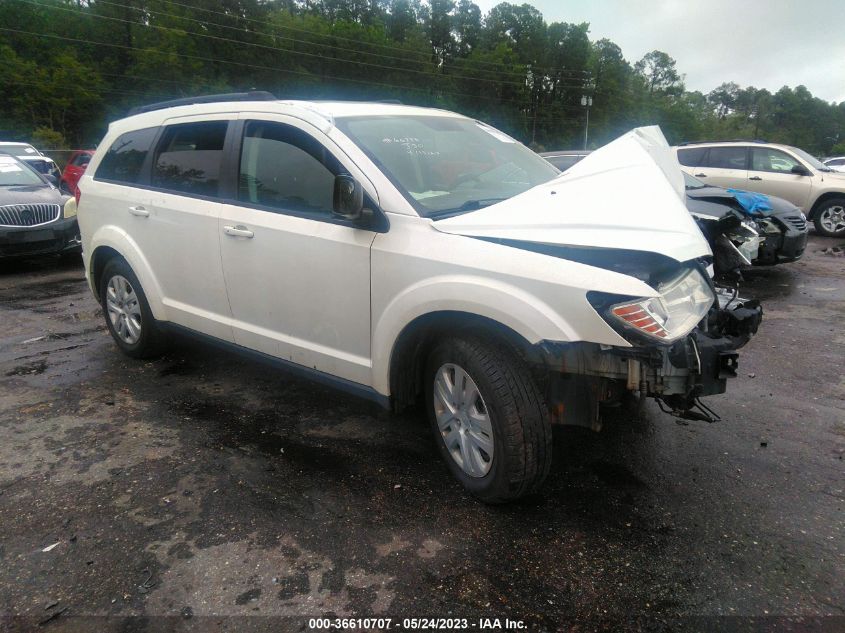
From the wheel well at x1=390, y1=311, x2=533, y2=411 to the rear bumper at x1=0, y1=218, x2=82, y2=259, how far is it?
7371 mm

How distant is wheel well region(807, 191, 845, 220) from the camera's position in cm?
1111

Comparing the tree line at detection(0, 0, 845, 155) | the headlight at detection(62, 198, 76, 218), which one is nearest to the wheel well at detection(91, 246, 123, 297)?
the headlight at detection(62, 198, 76, 218)

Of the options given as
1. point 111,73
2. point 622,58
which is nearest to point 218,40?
point 111,73

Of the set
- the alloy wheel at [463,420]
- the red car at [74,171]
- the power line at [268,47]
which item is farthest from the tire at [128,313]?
the power line at [268,47]

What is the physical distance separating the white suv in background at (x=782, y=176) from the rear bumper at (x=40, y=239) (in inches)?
426

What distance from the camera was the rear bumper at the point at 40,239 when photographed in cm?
848

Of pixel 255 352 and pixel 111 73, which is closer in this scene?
pixel 255 352

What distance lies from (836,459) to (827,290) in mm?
4906

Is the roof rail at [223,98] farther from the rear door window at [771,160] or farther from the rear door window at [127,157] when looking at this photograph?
the rear door window at [771,160]

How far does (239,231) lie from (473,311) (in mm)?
1729

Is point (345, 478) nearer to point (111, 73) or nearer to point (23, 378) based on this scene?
point (23, 378)

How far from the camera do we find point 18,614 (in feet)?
7.63

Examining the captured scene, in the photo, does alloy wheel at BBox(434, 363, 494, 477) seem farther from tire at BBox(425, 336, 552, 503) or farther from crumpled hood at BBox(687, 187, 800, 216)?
crumpled hood at BBox(687, 187, 800, 216)

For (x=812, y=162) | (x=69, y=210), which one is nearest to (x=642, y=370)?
(x=69, y=210)
